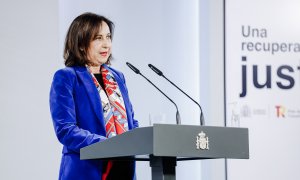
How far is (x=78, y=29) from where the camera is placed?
2605 millimetres

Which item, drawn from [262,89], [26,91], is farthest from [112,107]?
[262,89]

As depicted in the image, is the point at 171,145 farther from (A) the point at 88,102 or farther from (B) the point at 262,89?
(B) the point at 262,89

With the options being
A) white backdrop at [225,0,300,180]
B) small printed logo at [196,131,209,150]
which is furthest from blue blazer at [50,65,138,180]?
white backdrop at [225,0,300,180]

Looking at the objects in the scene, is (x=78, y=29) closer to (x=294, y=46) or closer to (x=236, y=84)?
(x=236, y=84)

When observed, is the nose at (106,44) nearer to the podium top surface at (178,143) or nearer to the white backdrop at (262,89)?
the podium top surface at (178,143)

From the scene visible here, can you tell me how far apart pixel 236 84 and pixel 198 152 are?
294 cm

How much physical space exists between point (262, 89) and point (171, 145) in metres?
3.10

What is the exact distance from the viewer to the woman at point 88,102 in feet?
7.41

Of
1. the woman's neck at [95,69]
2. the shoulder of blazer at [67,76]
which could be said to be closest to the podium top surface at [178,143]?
the shoulder of blazer at [67,76]

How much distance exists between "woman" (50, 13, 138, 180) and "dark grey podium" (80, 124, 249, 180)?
0.30 meters

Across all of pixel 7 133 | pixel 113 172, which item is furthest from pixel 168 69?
pixel 113 172

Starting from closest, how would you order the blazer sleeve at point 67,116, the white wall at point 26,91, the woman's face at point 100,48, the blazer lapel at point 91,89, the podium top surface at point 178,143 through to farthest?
the podium top surface at point 178,143
the blazer sleeve at point 67,116
the blazer lapel at point 91,89
the woman's face at point 100,48
the white wall at point 26,91

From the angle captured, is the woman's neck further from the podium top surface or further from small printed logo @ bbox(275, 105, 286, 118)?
small printed logo @ bbox(275, 105, 286, 118)

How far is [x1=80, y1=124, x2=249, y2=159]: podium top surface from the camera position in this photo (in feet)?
5.60
